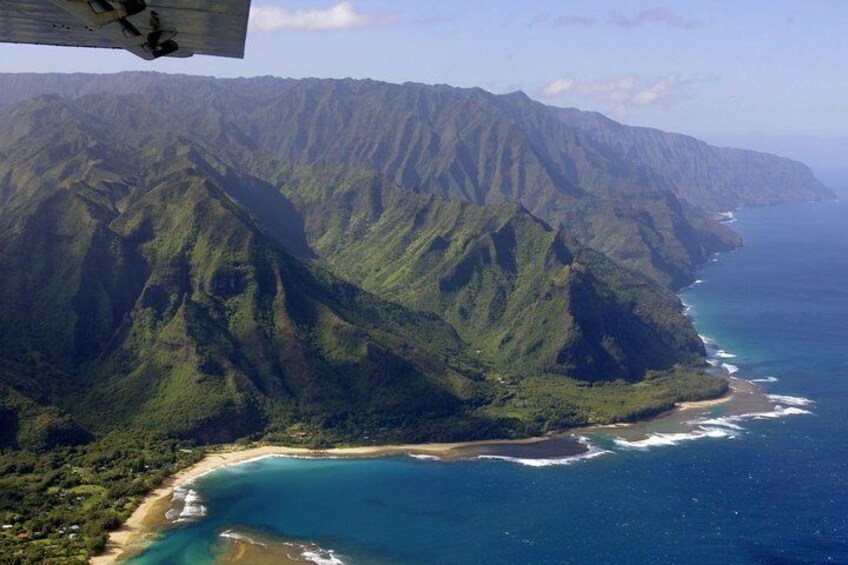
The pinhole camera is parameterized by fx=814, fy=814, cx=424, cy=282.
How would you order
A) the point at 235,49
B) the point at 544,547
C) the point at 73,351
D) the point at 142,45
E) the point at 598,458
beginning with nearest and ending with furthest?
the point at 142,45 < the point at 235,49 < the point at 544,547 < the point at 598,458 < the point at 73,351

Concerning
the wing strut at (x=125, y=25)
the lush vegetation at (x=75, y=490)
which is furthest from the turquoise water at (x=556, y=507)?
the wing strut at (x=125, y=25)

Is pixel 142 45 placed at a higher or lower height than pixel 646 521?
higher

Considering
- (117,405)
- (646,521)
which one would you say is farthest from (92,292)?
(646,521)

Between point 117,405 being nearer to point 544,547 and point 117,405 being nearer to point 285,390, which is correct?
point 285,390

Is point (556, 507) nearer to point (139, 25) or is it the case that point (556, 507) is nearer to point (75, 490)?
point (75, 490)

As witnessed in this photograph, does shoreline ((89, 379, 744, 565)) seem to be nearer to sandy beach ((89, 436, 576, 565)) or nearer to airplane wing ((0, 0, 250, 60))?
sandy beach ((89, 436, 576, 565))

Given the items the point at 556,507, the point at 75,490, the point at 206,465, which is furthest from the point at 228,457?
the point at 556,507
